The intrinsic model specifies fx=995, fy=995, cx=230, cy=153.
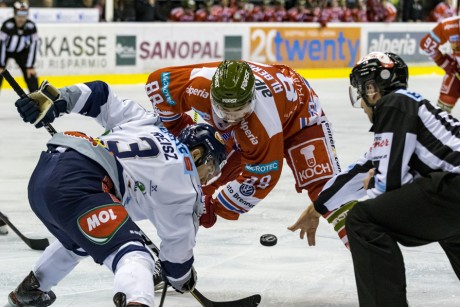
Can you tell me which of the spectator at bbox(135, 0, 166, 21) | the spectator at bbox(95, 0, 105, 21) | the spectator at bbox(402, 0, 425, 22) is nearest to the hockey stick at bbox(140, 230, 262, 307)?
the spectator at bbox(95, 0, 105, 21)

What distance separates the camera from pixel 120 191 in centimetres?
315

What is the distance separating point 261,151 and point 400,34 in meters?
10.9

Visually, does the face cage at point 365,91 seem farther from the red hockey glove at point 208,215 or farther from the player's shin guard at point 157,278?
the player's shin guard at point 157,278

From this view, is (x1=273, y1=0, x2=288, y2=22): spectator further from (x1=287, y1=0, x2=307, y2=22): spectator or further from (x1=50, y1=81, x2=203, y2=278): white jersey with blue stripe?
(x1=50, y1=81, x2=203, y2=278): white jersey with blue stripe

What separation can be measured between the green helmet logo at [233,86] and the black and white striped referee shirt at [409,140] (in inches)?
27.4

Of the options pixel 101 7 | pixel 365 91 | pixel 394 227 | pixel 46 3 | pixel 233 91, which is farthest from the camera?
pixel 101 7

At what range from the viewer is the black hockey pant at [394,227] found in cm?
303

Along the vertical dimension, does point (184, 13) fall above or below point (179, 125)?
below

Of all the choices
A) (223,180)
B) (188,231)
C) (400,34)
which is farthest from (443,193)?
(400,34)

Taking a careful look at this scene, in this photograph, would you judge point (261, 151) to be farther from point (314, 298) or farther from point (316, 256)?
point (316, 256)

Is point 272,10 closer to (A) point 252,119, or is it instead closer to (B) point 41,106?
(A) point 252,119

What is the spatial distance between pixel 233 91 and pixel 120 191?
0.69 m

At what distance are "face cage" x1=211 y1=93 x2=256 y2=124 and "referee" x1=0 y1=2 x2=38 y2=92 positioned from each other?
251 inches

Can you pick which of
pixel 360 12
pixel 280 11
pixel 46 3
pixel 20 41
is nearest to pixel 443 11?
pixel 360 12
